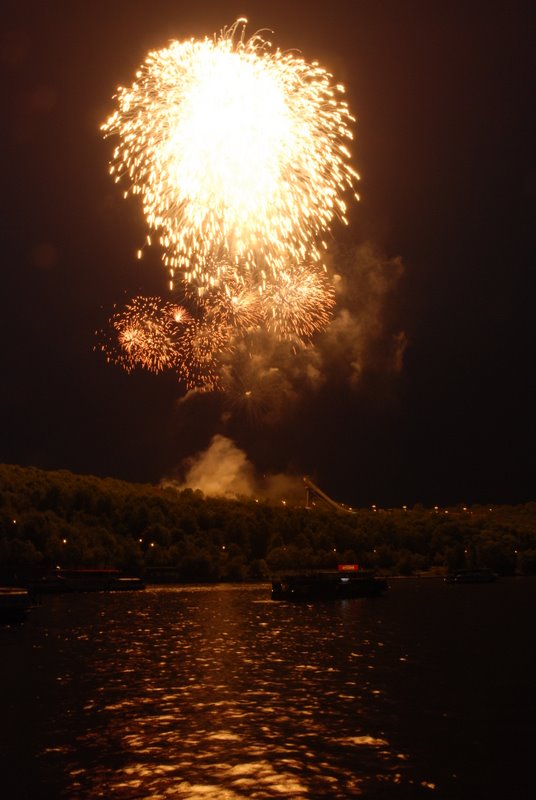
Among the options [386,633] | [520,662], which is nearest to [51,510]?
[386,633]

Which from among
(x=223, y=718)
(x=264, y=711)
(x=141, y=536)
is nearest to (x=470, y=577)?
(x=141, y=536)

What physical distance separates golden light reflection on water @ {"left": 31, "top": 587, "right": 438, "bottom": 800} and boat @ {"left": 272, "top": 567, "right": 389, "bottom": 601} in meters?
44.3

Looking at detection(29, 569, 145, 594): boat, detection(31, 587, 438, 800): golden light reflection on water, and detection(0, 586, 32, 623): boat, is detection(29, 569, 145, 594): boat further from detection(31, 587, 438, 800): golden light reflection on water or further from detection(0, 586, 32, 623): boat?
detection(31, 587, 438, 800): golden light reflection on water

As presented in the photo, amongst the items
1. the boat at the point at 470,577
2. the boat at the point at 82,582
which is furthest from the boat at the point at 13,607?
the boat at the point at 470,577

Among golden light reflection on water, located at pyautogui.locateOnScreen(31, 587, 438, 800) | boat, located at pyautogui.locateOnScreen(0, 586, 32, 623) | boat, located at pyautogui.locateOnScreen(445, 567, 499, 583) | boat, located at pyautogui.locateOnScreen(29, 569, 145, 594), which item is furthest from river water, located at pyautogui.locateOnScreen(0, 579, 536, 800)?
boat, located at pyautogui.locateOnScreen(445, 567, 499, 583)

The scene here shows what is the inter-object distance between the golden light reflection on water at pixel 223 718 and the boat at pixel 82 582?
6187 centimetres

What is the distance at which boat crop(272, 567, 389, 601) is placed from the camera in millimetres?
113500

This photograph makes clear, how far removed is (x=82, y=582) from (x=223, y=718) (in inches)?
3976

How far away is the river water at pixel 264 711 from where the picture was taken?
86.6 ft

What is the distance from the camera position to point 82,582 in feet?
435

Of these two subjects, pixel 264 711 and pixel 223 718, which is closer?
pixel 223 718

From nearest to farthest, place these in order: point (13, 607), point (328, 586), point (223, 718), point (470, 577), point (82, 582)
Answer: point (223, 718)
point (13, 607)
point (328, 586)
point (82, 582)
point (470, 577)

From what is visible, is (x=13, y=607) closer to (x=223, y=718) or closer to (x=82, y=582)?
(x=223, y=718)

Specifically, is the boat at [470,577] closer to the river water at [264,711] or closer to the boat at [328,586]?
the boat at [328,586]
